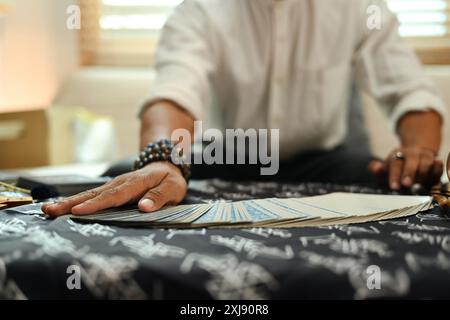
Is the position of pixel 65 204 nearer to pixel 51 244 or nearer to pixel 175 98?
pixel 51 244

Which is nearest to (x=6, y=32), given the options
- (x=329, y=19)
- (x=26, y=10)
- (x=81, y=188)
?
(x=26, y=10)

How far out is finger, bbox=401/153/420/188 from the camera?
0.90m

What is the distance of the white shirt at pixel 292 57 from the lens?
1350mm

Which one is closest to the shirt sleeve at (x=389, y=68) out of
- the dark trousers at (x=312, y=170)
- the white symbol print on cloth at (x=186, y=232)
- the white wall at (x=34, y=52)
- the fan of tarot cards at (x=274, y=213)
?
the dark trousers at (x=312, y=170)

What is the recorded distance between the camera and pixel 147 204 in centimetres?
65

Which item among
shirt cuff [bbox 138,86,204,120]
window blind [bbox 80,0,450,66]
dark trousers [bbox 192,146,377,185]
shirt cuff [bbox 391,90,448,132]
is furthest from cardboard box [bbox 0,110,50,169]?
shirt cuff [bbox 391,90,448,132]

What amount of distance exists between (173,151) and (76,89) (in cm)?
157

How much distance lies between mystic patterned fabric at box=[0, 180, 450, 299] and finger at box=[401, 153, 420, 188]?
358mm

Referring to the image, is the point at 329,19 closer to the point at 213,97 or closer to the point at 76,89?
the point at 213,97

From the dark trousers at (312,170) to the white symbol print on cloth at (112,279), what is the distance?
604 mm

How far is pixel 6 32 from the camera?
2139 mm

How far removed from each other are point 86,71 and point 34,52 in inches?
8.8

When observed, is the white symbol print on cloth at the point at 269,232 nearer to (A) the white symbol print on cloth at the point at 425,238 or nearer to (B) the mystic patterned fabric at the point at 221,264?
(B) the mystic patterned fabric at the point at 221,264

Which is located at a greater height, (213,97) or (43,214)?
(213,97)
